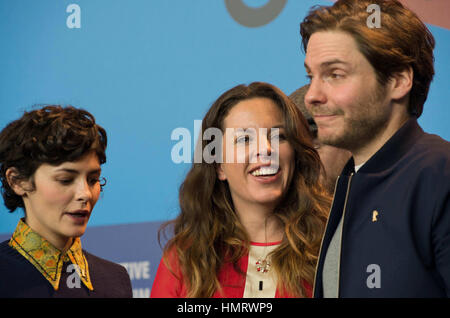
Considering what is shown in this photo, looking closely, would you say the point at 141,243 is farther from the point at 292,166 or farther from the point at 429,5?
the point at 429,5

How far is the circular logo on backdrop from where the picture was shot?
10.3 feet

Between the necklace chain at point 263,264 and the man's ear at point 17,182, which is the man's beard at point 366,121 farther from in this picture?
the man's ear at point 17,182

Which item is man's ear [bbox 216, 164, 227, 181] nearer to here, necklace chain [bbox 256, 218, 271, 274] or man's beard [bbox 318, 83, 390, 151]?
necklace chain [bbox 256, 218, 271, 274]

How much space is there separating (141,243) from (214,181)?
121 centimetres

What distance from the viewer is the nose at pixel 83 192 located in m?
2.03

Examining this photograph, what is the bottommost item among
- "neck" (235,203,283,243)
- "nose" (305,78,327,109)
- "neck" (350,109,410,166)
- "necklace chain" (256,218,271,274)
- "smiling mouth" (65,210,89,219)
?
"necklace chain" (256,218,271,274)

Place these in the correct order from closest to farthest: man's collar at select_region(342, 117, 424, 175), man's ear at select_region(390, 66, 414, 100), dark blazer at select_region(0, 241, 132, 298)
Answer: man's collar at select_region(342, 117, 424, 175) → man's ear at select_region(390, 66, 414, 100) → dark blazer at select_region(0, 241, 132, 298)

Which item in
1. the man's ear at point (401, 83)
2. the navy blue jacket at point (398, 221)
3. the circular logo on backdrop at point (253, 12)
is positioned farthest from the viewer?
the circular logo on backdrop at point (253, 12)

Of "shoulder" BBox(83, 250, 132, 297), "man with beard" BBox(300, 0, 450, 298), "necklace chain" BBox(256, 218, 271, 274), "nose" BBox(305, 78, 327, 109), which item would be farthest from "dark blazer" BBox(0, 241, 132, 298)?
"nose" BBox(305, 78, 327, 109)

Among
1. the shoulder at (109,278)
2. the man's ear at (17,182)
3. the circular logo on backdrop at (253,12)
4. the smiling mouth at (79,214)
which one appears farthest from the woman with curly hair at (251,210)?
the circular logo on backdrop at (253,12)

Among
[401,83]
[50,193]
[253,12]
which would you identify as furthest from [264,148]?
[253,12]

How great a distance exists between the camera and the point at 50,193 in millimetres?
2031

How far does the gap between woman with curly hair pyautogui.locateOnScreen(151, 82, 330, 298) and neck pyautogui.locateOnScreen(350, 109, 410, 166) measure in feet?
1.24
